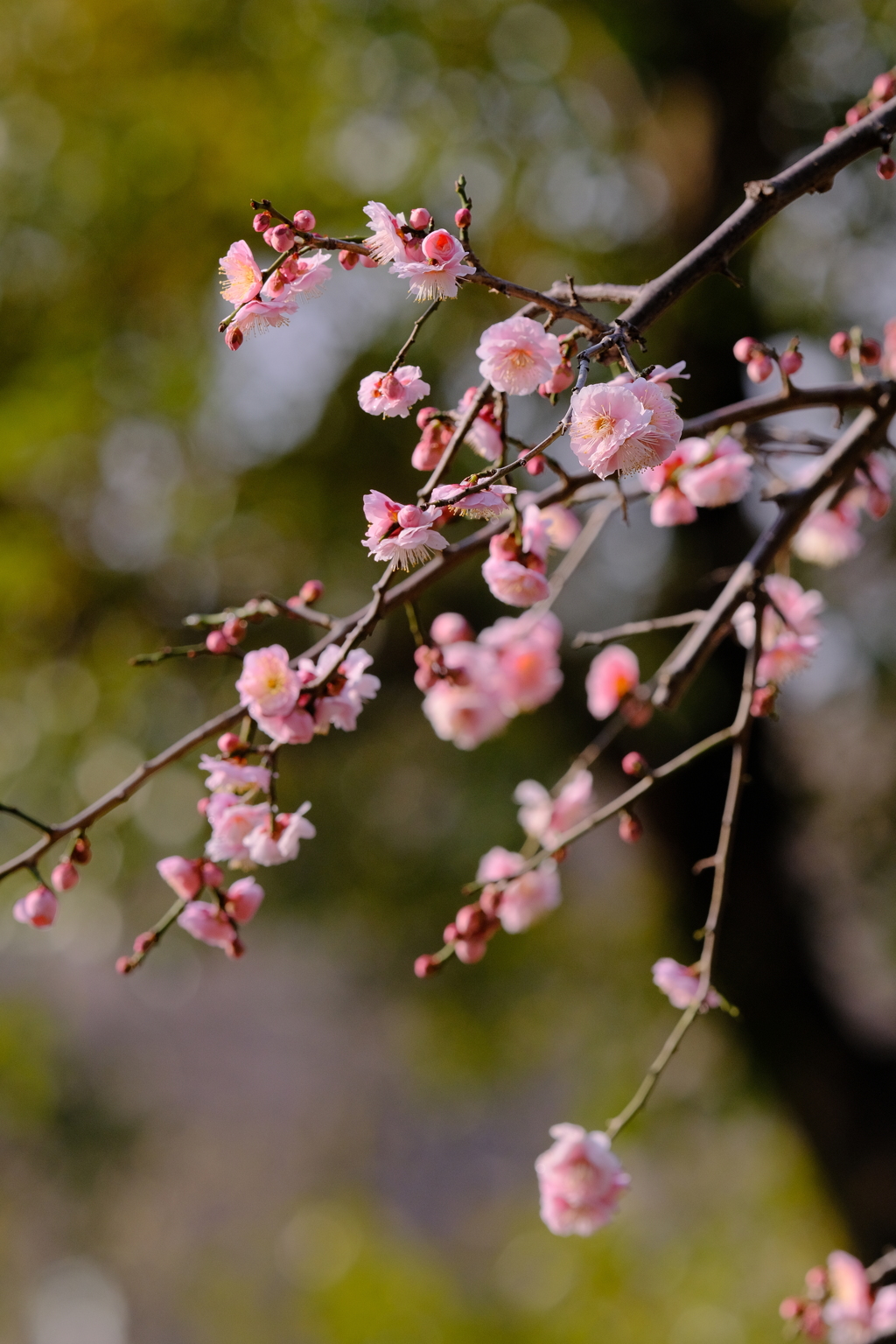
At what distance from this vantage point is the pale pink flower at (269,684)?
47cm

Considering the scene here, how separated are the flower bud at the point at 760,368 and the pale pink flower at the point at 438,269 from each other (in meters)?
0.25

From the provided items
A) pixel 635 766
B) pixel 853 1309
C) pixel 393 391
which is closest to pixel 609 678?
pixel 635 766

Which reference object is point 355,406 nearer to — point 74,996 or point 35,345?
point 35,345

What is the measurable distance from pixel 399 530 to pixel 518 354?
9 cm

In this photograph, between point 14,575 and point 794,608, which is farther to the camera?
point 14,575

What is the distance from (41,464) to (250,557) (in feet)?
1.33

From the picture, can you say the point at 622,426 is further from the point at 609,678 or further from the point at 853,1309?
the point at 853,1309

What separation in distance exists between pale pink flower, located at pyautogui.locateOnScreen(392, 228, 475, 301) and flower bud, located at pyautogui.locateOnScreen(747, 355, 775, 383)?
250mm

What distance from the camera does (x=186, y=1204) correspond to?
14.9 ft

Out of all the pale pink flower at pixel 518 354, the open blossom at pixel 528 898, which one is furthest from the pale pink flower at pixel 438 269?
the open blossom at pixel 528 898

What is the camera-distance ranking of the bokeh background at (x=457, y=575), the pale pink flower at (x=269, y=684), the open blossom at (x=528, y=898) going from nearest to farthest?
the pale pink flower at (x=269, y=684)
the open blossom at (x=528, y=898)
the bokeh background at (x=457, y=575)

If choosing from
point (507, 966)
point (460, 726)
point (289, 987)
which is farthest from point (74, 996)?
point (460, 726)

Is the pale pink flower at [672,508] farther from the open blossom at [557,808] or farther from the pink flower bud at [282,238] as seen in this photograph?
the pink flower bud at [282,238]

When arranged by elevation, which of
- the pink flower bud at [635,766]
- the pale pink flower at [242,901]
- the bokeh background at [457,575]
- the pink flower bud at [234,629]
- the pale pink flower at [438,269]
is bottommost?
the pink flower bud at [635,766]
